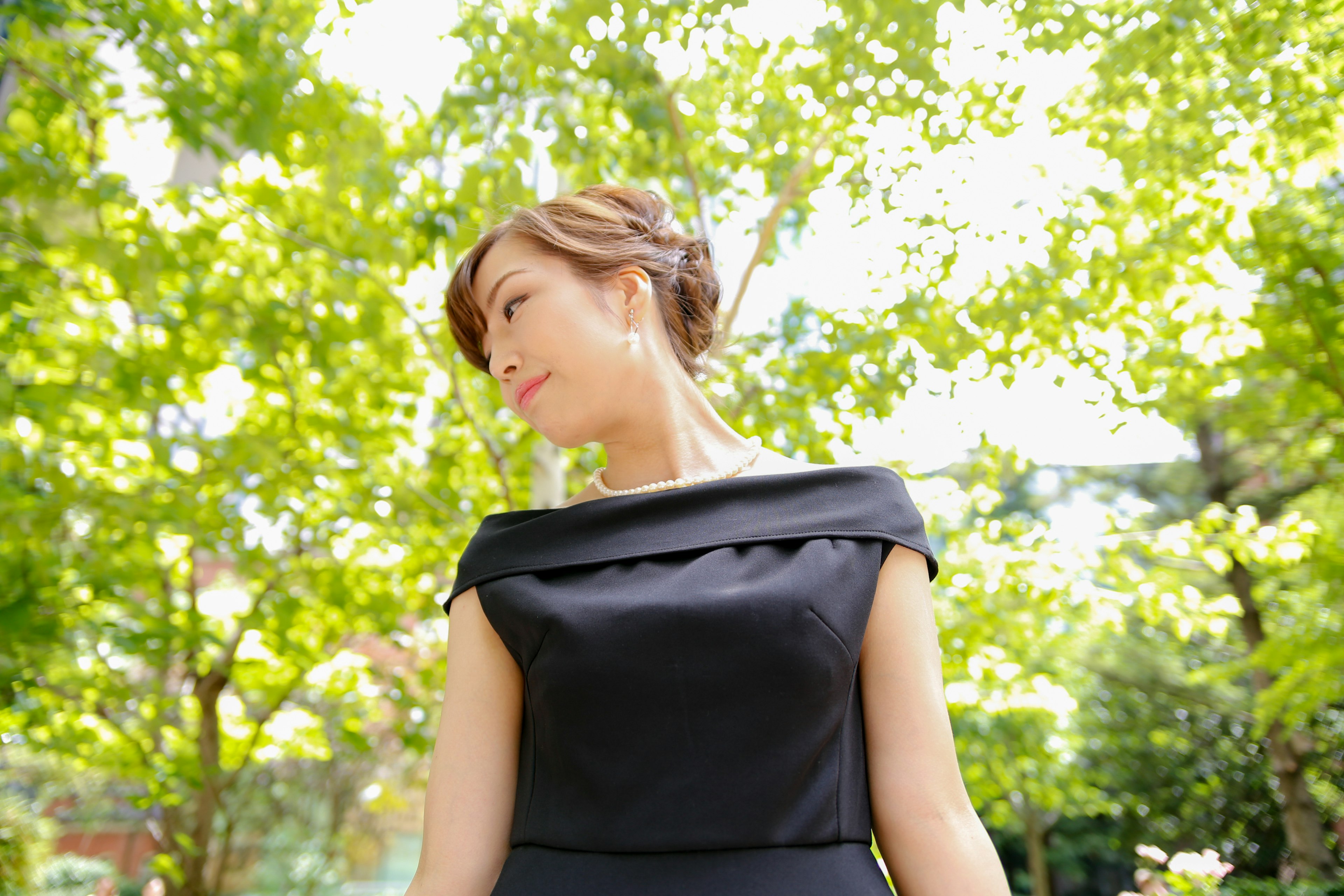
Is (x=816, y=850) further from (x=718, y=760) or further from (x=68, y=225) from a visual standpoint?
(x=68, y=225)

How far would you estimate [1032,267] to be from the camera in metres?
3.63

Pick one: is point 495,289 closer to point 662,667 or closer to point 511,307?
point 511,307

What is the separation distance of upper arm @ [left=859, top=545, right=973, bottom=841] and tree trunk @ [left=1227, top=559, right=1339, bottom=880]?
7.61 meters

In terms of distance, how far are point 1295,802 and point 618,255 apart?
9019 mm

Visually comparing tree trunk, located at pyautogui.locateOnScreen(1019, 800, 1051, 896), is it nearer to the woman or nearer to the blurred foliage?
the blurred foliage

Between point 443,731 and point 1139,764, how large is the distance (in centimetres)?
1243

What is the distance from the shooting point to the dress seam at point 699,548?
1051 mm

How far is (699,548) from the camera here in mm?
1084

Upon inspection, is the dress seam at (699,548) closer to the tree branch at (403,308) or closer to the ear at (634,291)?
the ear at (634,291)

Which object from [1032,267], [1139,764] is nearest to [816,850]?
[1032,267]

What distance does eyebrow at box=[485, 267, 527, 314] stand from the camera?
1174mm

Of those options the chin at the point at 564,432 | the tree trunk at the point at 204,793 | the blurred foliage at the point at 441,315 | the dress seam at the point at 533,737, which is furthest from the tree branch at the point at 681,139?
the tree trunk at the point at 204,793

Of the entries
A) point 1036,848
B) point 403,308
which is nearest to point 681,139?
point 403,308

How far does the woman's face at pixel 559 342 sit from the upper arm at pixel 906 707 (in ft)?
1.45
